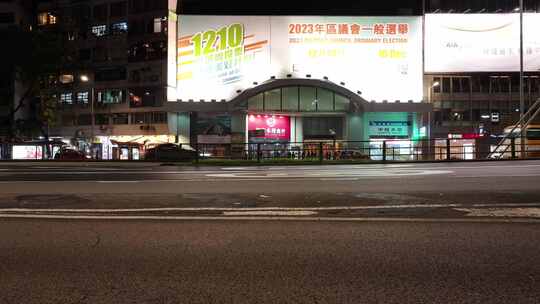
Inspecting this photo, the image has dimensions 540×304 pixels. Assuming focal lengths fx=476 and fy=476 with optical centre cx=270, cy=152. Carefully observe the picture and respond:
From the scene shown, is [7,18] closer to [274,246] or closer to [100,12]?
[100,12]

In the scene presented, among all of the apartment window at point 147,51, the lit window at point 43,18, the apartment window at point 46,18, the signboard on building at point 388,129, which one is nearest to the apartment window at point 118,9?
the apartment window at point 147,51

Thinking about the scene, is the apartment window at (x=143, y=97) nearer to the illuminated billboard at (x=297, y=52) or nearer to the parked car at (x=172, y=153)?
the illuminated billboard at (x=297, y=52)

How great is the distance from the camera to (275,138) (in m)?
43.8

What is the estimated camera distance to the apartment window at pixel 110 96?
63772mm

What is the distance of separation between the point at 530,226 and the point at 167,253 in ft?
16.9

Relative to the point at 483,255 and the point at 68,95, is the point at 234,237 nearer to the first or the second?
the point at 483,255

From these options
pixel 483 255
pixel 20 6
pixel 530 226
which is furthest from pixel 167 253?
pixel 20 6

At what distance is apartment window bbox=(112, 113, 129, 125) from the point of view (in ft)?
207

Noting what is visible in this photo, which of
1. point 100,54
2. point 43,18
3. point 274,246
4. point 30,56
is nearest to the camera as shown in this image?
point 274,246

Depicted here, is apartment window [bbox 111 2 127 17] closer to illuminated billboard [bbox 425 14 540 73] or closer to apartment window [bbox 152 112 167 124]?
apartment window [bbox 152 112 167 124]

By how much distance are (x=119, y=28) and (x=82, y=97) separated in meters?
11.1

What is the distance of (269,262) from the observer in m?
5.22

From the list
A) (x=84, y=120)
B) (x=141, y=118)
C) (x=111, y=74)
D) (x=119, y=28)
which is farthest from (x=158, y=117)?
(x=119, y=28)

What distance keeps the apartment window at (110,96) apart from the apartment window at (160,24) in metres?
9.66
